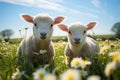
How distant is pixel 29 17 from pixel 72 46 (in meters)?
1.60

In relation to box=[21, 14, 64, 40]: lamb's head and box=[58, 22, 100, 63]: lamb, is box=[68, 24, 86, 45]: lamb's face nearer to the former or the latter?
box=[58, 22, 100, 63]: lamb

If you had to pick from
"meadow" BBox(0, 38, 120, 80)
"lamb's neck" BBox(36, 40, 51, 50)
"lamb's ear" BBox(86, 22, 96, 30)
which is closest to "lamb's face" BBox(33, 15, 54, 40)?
"lamb's neck" BBox(36, 40, 51, 50)

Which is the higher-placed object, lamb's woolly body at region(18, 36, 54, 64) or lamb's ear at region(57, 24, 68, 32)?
lamb's ear at region(57, 24, 68, 32)

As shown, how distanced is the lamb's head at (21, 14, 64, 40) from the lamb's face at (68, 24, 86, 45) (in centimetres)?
58

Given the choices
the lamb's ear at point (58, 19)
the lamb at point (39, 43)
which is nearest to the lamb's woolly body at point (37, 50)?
the lamb at point (39, 43)

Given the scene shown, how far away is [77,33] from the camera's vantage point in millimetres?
7406

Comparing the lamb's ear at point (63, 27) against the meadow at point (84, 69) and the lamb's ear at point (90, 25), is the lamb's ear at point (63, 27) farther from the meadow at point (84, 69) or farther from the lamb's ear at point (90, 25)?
the meadow at point (84, 69)

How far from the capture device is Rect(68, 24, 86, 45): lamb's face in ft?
23.5

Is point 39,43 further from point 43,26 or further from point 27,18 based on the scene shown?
point 27,18

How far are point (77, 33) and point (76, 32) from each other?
0.18 ft

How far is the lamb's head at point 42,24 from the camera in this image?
7105mm

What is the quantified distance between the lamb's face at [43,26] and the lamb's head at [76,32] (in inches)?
19.9

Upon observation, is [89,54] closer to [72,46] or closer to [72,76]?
[72,46]

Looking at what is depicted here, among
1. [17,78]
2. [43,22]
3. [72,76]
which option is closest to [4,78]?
[17,78]
